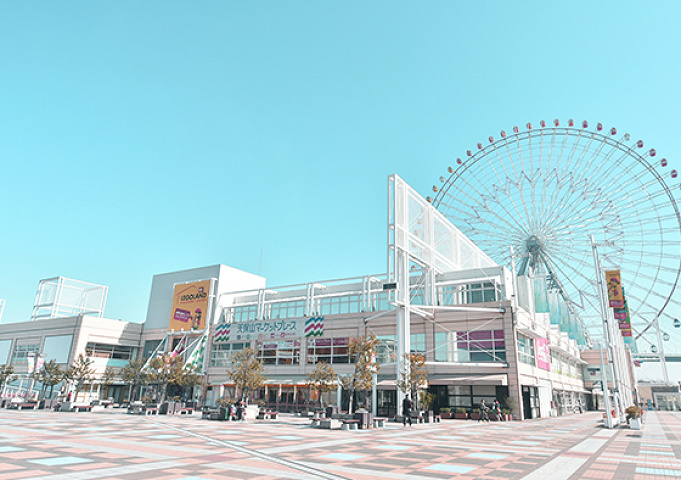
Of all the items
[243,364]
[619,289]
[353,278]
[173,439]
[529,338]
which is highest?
[353,278]

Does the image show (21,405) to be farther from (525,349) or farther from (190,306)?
(525,349)

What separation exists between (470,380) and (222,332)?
27922 millimetres

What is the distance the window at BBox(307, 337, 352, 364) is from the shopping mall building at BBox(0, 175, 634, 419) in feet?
0.38

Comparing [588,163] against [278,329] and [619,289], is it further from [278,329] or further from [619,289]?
[278,329]

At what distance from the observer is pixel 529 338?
133 feet

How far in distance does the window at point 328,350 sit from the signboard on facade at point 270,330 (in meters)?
0.91

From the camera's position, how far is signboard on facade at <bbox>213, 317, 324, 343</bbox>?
4536 centimetres

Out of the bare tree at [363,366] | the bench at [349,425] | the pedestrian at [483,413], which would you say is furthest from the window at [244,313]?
the bench at [349,425]

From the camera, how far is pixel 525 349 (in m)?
38.9

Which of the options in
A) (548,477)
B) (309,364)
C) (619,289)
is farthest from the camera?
(309,364)

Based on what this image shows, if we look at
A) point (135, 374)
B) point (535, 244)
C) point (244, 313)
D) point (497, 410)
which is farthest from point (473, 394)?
point (135, 374)

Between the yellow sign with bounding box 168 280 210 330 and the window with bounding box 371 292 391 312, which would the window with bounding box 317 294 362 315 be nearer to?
the window with bounding box 371 292 391 312

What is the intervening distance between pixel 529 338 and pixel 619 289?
9.54 metres

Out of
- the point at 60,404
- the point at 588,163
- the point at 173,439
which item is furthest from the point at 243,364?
the point at 588,163
